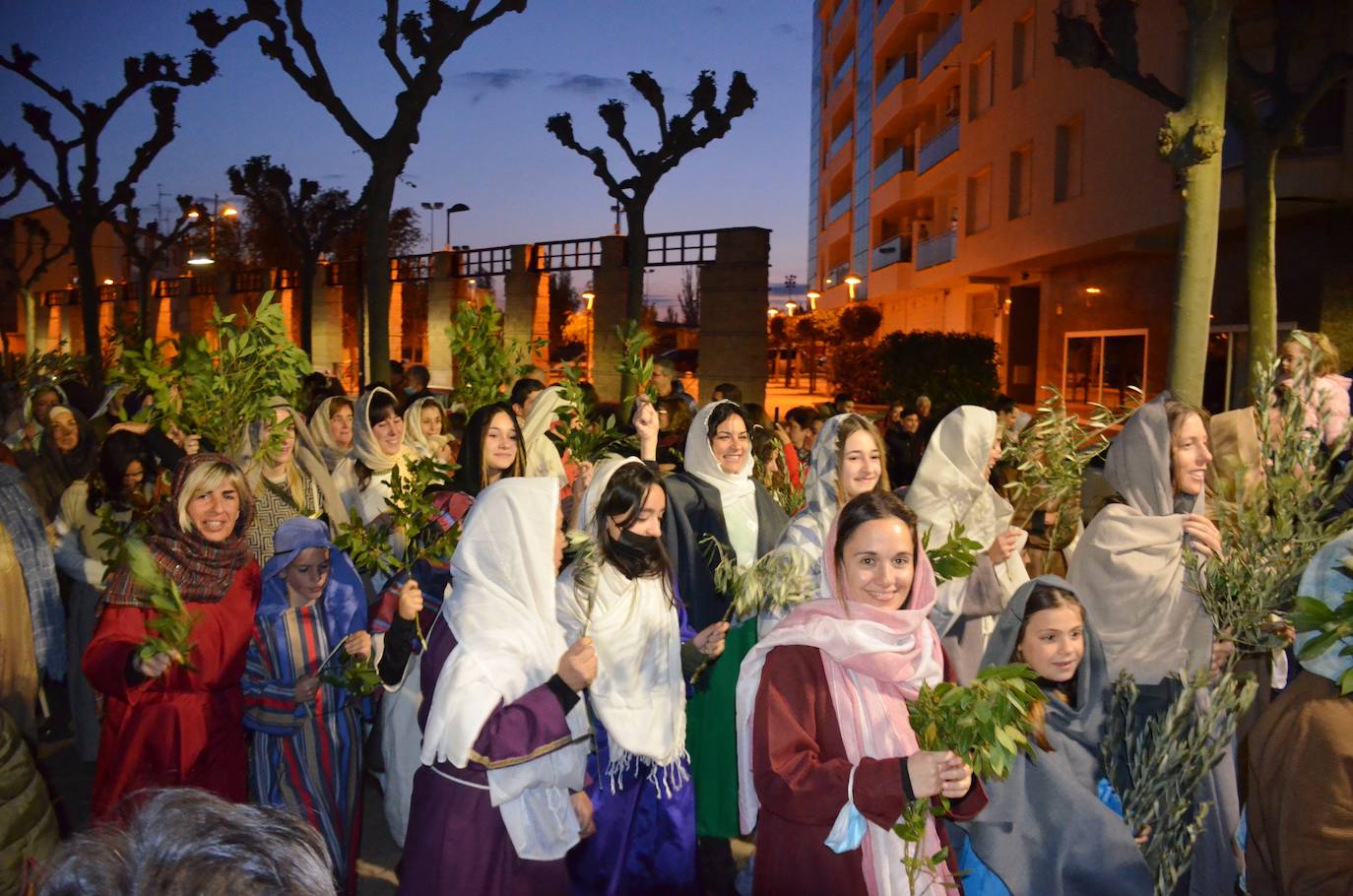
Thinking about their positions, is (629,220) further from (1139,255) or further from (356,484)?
(356,484)

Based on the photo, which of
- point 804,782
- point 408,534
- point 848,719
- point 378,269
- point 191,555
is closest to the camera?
point 804,782

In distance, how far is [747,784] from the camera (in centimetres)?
329

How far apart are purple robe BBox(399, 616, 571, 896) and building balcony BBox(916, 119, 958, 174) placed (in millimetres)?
25780

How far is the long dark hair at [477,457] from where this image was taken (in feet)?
17.9

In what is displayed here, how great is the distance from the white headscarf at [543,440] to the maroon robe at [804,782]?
164 inches

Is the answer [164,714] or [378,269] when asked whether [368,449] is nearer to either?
[164,714]

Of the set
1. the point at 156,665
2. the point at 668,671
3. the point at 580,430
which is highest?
the point at 580,430

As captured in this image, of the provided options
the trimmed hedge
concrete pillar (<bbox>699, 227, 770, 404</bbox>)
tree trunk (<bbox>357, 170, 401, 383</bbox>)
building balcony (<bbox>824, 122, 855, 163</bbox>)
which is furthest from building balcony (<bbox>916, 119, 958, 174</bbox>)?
tree trunk (<bbox>357, 170, 401, 383</bbox>)

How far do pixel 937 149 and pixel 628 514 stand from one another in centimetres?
2674

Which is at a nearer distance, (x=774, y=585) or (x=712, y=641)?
(x=774, y=585)

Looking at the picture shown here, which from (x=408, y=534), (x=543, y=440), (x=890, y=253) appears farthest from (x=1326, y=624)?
(x=890, y=253)

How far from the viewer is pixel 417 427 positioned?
7.61 m

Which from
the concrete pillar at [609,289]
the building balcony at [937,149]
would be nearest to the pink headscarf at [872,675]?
the concrete pillar at [609,289]

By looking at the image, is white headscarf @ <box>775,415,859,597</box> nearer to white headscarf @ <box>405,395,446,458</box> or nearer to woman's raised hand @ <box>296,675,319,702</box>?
woman's raised hand @ <box>296,675,319,702</box>
